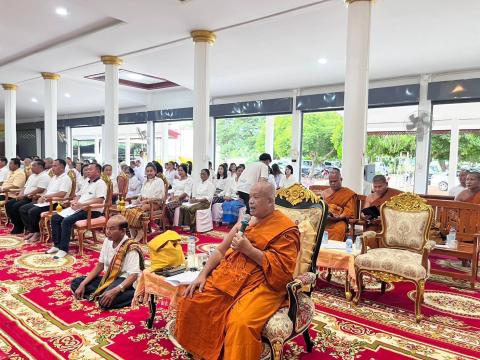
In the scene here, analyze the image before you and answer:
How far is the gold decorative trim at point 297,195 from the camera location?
9.76 feet

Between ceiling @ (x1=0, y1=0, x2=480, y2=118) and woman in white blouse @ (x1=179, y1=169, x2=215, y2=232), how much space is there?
282 cm

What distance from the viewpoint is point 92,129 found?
18.2 m

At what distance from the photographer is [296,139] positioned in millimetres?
11305

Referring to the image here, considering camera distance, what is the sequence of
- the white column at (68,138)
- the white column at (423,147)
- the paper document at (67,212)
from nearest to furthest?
the paper document at (67,212) → the white column at (423,147) → the white column at (68,138)

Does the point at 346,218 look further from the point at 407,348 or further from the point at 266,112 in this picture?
the point at 266,112

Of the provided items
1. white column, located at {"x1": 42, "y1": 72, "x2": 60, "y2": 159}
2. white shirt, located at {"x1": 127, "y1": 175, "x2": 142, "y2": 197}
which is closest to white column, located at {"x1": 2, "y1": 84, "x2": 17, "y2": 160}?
white column, located at {"x1": 42, "y1": 72, "x2": 60, "y2": 159}

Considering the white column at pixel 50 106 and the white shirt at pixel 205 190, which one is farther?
the white column at pixel 50 106

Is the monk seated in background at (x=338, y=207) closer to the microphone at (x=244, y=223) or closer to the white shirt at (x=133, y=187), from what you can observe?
the microphone at (x=244, y=223)

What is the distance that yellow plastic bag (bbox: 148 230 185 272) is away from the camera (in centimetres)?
295

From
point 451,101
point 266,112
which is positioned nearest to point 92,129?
point 266,112

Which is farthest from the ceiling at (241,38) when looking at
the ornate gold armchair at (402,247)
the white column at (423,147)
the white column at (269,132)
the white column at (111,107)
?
the ornate gold armchair at (402,247)

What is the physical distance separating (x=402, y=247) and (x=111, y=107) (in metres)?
7.44

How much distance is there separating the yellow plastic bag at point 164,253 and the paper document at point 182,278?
0.17 m

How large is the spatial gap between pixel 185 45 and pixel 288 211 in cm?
588
